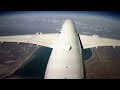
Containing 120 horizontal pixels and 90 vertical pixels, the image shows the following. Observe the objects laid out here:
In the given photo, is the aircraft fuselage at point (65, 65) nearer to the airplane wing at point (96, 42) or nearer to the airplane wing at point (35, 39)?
the airplane wing at point (35, 39)

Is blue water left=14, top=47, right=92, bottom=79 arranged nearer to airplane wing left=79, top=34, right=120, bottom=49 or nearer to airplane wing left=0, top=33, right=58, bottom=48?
airplane wing left=0, top=33, right=58, bottom=48

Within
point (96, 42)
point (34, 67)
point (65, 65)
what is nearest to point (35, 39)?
point (34, 67)

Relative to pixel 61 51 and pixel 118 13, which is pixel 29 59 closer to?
pixel 61 51

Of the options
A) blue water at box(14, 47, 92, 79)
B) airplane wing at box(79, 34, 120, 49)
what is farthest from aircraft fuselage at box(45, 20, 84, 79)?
airplane wing at box(79, 34, 120, 49)

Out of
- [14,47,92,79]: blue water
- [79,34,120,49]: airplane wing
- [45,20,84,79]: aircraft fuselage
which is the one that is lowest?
[14,47,92,79]: blue water

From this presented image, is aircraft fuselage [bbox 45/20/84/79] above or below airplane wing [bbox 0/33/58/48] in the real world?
above

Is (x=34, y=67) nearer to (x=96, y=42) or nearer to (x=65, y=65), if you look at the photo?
(x=65, y=65)

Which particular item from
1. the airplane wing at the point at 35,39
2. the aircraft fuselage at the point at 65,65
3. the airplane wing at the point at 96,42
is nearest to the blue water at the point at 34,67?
the airplane wing at the point at 35,39

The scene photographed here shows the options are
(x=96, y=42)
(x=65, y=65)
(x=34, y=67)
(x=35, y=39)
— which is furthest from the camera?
(x=35, y=39)

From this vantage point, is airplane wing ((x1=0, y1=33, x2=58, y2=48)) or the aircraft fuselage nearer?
the aircraft fuselage
